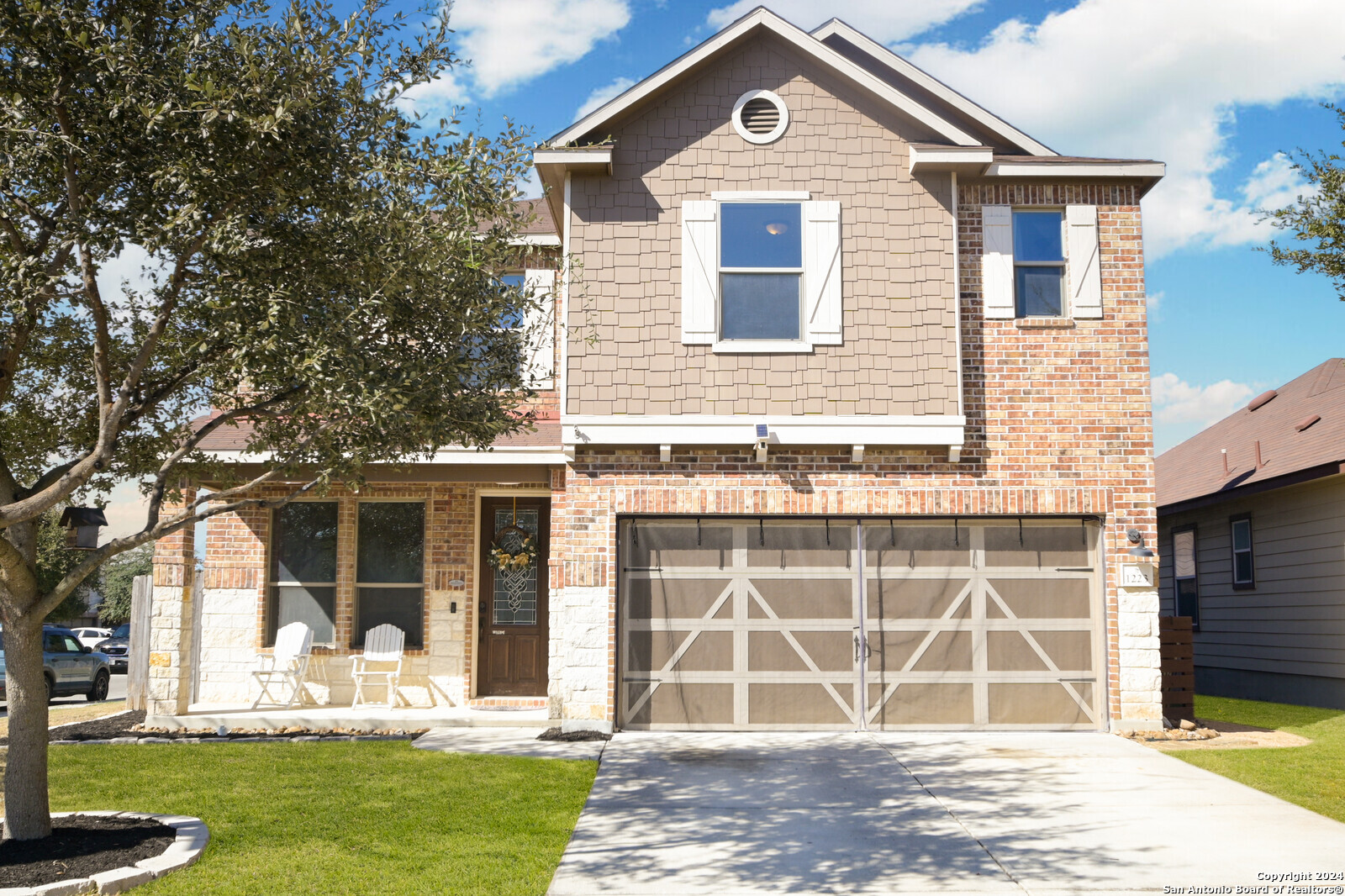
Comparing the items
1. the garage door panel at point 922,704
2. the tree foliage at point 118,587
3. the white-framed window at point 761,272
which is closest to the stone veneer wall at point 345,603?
the white-framed window at point 761,272

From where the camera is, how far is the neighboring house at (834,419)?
457 inches

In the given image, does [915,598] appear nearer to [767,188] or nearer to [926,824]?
[926,824]

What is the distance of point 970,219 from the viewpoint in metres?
12.1

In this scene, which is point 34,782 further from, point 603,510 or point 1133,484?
point 1133,484

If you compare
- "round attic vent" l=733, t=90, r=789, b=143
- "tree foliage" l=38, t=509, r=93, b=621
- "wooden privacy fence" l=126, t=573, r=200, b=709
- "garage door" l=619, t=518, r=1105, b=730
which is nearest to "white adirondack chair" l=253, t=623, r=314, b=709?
"wooden privacy fence" l=126, t=573, r=200, b=709

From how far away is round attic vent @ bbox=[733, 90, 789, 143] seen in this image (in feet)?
39.5

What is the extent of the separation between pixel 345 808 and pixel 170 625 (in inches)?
199

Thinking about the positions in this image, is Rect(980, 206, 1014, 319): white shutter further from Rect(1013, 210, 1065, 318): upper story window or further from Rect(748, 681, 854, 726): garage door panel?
Rect(748, 681, 854, 726): garage door panel

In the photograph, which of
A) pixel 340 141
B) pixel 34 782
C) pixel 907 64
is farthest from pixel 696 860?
pixel 907 64

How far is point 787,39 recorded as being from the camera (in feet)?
39.0

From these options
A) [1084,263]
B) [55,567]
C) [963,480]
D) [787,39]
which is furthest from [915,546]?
[55,567]

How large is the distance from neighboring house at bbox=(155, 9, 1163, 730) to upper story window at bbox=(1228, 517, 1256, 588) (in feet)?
20.1

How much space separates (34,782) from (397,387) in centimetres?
333

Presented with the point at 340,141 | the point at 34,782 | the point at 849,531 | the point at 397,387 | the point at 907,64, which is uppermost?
the point at 907,64
